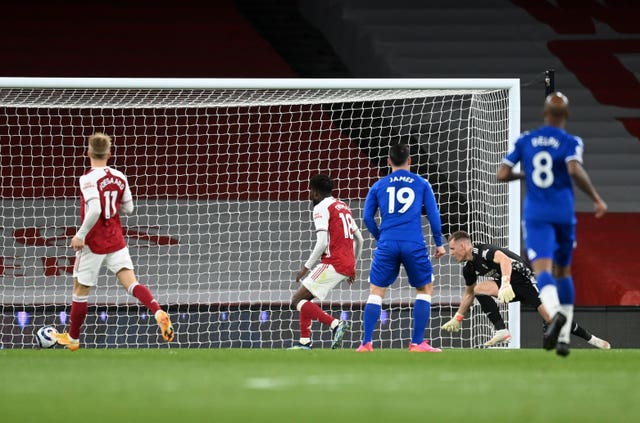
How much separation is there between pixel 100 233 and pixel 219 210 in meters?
A: 4.64

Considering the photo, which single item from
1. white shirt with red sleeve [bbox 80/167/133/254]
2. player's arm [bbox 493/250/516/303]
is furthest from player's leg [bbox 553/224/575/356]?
white shirt with red sleeve [bbox 80/167/133/254]

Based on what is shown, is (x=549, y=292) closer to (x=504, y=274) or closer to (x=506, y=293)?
(x=506, y=293)

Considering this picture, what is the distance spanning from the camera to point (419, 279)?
27.0 feet

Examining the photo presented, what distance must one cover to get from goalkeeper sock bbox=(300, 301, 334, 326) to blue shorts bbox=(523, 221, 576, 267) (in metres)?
3.02

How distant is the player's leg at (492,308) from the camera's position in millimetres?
9672

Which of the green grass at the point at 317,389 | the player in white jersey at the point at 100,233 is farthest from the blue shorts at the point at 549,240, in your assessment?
the player in white jersey at the point at 100,233

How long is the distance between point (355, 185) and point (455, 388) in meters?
8.50

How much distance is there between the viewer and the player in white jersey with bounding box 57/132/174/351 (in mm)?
8016

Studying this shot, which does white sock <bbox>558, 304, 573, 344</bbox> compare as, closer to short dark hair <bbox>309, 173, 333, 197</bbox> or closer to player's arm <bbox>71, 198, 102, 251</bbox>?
player's arm <bbox>71, 198, 102, 251</bbox>

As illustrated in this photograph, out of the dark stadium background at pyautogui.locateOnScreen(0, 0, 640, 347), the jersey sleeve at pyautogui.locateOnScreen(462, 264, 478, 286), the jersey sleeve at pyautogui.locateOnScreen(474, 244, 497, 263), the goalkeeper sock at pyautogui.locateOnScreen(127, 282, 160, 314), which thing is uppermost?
the dark stadium background at pyautogui.locateOnScreen(0, 0, 640, 347)
